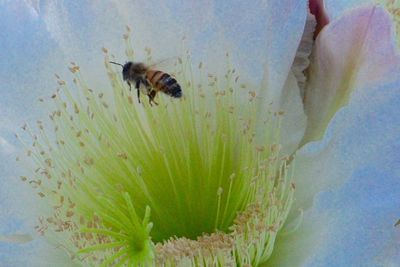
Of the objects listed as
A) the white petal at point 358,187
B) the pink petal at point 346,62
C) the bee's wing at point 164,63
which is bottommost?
the white petal at point 358,187

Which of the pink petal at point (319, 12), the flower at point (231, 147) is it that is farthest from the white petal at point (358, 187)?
the pink petal at point (319, 12)

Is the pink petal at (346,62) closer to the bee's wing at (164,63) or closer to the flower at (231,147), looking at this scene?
the flower at (231,147)

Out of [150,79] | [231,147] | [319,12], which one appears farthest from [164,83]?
[319,12]

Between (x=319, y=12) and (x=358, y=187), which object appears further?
(x=319, y=12)

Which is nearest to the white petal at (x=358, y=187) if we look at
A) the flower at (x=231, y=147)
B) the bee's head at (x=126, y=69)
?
the flower at (x=231, y=147)

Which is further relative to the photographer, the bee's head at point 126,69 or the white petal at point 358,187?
the bee's head at point 126,69

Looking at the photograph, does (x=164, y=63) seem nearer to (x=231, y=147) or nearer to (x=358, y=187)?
(x=231, y=147)

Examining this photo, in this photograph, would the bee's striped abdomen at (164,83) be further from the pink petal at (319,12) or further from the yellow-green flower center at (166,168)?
the pink petal at (319,12)

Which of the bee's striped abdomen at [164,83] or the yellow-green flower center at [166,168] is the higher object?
the bee's striped abdomen at [164,83]
